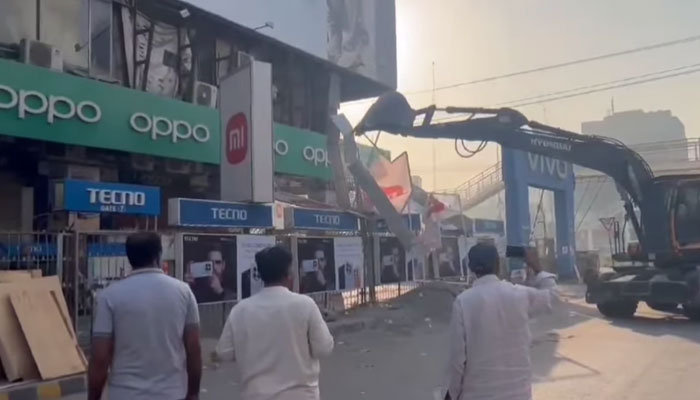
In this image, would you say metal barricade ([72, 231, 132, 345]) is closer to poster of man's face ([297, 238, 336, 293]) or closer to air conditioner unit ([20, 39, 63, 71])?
poster of man's face ([297, 238, 336, 293])

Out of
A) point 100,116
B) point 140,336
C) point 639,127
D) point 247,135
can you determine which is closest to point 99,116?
point 100,116

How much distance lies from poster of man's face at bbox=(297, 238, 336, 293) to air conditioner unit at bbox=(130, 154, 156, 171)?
17.4 ft

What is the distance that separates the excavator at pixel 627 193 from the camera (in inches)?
640

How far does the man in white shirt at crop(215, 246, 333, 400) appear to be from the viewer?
12.5 feet

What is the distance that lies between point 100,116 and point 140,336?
1272 cm

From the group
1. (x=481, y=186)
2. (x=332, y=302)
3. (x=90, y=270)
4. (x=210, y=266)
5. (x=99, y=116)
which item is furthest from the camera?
(x=481, y=186)

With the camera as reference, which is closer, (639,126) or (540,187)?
(540,187)

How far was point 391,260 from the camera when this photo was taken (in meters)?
18.6

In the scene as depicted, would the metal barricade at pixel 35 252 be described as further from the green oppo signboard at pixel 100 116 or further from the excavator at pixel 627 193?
the excavator at pixel 627 193

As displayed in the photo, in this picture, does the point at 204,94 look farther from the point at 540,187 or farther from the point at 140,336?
the point at 140,336

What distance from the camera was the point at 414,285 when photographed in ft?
65.0

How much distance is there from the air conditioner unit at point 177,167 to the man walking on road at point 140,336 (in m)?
15.4

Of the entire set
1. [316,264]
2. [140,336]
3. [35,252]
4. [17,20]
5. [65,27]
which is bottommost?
[140,336]

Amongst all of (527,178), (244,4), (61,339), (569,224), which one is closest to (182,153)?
(244,4)
